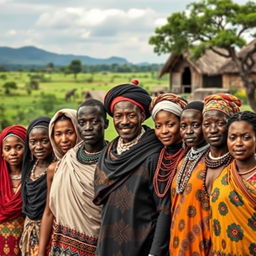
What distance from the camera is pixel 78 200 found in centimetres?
347

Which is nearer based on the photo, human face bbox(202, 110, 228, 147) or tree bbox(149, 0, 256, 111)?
human face bbox(202, 110, 228, 147)

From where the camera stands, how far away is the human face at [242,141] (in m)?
2.77

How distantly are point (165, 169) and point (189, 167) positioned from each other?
202 mm

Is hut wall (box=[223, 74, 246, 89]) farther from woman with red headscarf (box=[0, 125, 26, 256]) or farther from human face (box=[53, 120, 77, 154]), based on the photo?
human face (box=[53, 120, 77, 154])

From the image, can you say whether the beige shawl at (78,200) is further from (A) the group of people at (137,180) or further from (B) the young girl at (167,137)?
(B) the young girl at (167,137)

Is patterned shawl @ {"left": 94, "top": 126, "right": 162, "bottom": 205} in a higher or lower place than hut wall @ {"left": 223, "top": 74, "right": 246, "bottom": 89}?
higher

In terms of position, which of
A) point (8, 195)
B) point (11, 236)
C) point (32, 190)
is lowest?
point (11, 236)

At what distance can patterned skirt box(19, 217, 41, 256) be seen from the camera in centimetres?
390

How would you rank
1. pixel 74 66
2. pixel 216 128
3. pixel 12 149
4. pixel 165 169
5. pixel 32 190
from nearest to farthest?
pixel 216 128, pixel 165 169, pixel 32 190, pixel 12 149, pixel 74 66

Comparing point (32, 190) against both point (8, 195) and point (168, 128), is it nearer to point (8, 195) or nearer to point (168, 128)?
point (8, 195)

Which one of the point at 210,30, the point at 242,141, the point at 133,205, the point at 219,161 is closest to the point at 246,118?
the point at 242,141

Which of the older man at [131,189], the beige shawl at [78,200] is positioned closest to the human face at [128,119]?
the older man at [131,189]

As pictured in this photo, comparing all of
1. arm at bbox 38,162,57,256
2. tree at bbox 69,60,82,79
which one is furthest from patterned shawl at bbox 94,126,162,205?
tree at bbox 69,60,82,79

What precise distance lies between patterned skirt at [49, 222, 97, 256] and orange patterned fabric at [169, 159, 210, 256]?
0.78 metres
